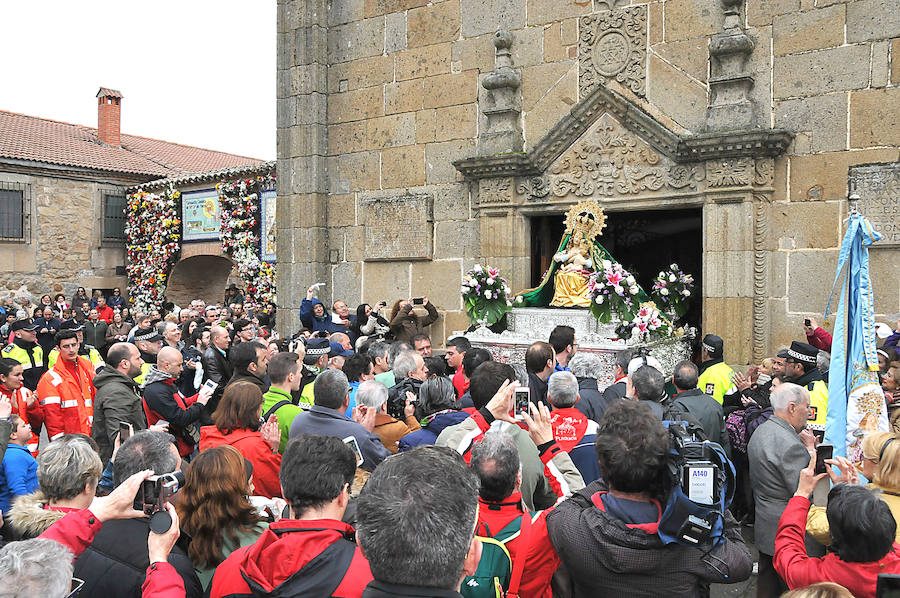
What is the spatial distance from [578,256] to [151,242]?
15.4 metres

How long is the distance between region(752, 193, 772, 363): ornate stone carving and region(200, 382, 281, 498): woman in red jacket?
664cm

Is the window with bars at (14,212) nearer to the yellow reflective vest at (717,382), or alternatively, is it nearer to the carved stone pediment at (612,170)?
the carved stone pediment at (612,170)

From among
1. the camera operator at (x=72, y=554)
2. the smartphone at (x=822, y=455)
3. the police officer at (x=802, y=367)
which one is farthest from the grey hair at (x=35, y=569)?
the police officer at (x=802, y=367)

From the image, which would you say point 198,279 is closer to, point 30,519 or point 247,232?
point 247,232

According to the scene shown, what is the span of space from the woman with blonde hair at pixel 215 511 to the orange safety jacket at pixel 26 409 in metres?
3.07

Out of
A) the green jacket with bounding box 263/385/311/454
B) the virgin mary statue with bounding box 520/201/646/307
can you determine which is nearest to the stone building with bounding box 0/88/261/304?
the virgin mary statue with bounding box 520/201/646/307

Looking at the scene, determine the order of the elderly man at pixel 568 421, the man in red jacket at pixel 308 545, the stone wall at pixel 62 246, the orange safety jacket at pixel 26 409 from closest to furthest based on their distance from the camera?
the man in red jacket at pixel 308 545, the elderly man at pixel 568 421, the orange safety jacket at pixel 26 409, the stone wall at pixel 62 246

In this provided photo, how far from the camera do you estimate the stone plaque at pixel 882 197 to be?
25.8 ft

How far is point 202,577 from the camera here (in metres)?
2.52

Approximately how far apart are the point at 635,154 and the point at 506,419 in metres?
7.02

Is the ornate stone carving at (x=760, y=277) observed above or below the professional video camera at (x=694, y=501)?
above

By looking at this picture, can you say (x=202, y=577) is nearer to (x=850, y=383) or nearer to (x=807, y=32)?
(x=850, y=383)

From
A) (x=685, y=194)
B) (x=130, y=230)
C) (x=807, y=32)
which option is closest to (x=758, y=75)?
(x=807, y=32)

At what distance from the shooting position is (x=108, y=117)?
2438 cm
